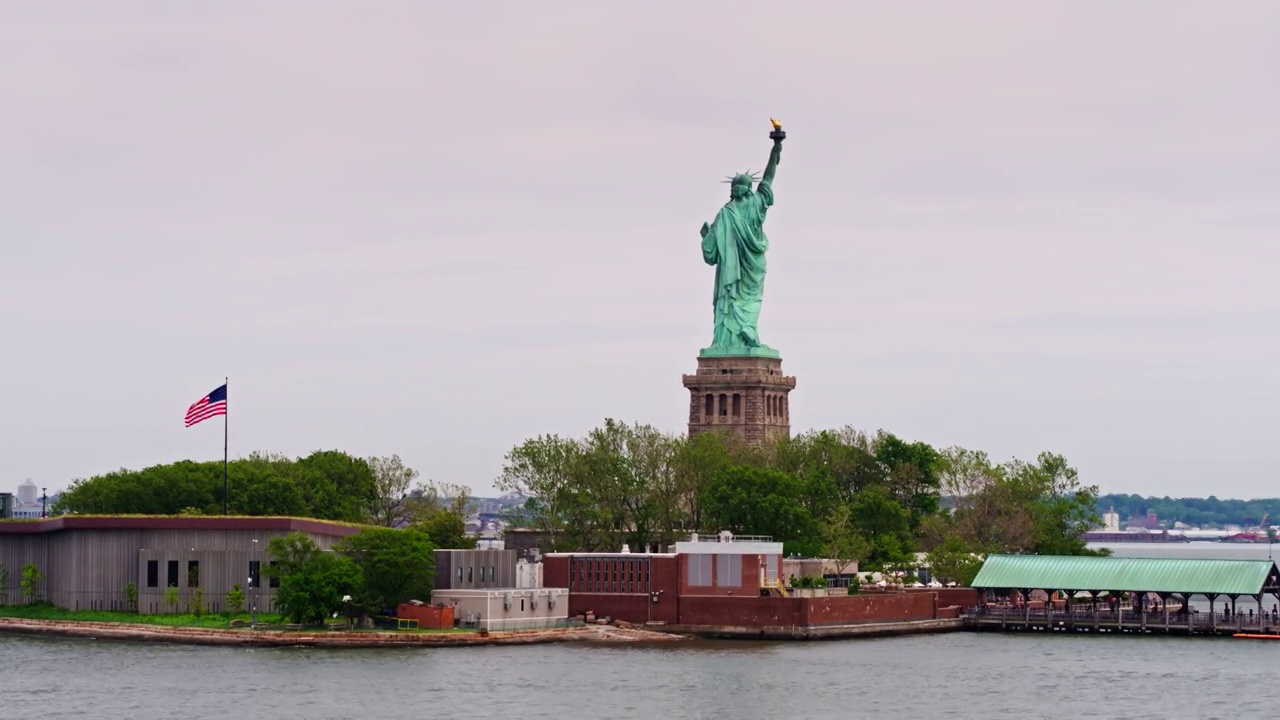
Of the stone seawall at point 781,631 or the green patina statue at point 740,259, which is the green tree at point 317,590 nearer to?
the stone seawall at point 781,631

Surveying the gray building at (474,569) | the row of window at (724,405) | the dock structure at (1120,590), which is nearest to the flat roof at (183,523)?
the gray building at (474,569)

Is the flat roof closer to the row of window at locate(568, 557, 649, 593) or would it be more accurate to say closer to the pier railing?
the row of window at locate(568, 557, 649, 593)

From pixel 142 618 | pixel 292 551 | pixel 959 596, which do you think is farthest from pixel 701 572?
pixel 142 618

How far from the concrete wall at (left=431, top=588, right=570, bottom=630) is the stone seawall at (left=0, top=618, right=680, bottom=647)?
1.18 meters

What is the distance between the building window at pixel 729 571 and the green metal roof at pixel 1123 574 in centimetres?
1614

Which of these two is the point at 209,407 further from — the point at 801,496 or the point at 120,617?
the point at 801,496

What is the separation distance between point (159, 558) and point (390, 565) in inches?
527

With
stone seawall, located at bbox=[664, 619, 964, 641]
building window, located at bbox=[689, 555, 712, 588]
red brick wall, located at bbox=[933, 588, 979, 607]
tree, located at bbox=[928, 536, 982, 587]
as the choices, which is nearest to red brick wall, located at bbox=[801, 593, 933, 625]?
stone seawall, located at bbox=[664, 619, 964, 641]

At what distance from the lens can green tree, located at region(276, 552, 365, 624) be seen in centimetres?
11769

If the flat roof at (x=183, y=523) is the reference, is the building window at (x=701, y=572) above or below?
below

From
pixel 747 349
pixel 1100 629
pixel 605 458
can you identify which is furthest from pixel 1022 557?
pixel 747 349

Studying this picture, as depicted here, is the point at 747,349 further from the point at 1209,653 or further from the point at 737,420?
the point at 1209,653

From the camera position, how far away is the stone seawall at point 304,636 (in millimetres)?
115188

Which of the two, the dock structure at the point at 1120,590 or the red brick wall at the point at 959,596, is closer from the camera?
the dock structure at the point at 1120,590
